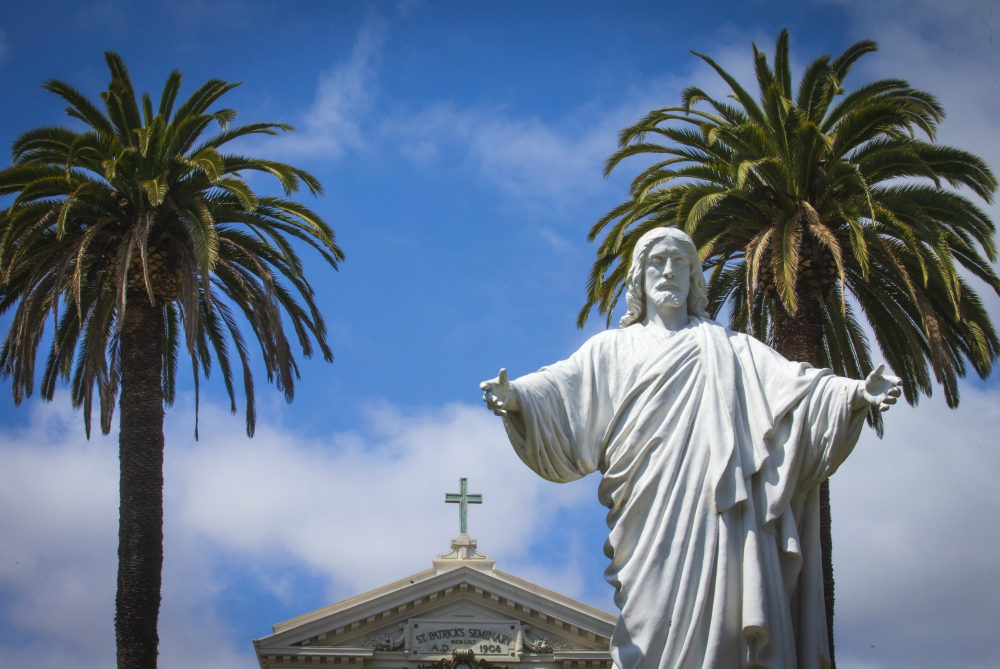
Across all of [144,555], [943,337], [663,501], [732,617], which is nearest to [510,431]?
[663,501]

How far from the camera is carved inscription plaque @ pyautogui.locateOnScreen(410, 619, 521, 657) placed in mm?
39562

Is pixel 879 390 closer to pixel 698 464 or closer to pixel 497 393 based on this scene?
pixel 698 464

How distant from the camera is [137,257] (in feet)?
73.9

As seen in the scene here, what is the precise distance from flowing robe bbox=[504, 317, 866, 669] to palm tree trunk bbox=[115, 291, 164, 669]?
15235mm

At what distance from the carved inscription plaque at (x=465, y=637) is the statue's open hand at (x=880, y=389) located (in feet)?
113

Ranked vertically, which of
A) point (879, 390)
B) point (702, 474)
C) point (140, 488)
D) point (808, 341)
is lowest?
point (702, 474)

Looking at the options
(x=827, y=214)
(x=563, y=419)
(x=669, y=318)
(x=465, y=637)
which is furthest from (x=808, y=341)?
(x=465, y=637)

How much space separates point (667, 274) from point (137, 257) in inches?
674

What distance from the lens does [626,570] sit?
20.2 ft

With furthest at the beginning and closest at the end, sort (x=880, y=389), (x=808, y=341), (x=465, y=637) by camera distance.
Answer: (x=465, y=637) < (x=808, y=341) < (x=880, y=389)

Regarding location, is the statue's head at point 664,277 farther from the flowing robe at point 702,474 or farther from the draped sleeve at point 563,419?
the draped sleeve at point 563,419

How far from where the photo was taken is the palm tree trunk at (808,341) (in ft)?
66.7

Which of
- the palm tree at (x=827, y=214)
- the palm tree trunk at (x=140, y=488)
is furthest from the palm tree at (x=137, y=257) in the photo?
the palm tree at (x=827, y=214)

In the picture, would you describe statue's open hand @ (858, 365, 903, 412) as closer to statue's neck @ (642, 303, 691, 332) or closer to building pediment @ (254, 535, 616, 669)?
statue's neck @ (642, 303, 691, 332)
